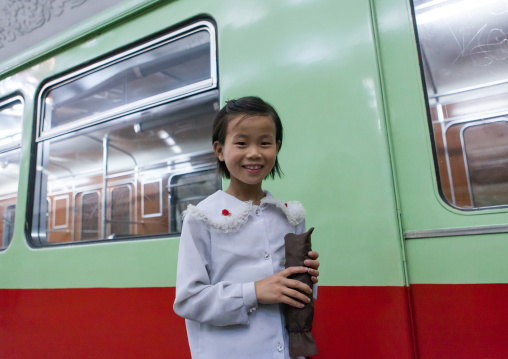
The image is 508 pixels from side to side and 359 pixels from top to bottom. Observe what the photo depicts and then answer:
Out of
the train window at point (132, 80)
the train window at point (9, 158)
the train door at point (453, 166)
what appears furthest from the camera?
the train window at point (9, 158)

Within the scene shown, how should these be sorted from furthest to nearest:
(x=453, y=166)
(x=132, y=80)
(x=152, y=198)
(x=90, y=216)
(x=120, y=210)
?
(x=90, y=216) → (x=120, y=210) → (x=152, y=198) → (x=132, y=80) → (x=453, y=166)

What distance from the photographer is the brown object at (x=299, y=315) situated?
78 cm

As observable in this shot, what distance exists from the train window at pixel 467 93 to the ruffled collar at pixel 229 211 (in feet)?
1.62

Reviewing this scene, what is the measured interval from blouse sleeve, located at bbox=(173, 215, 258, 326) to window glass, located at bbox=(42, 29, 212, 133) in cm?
88

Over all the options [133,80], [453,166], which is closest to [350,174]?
[453,166]

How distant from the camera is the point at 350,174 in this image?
1.17m

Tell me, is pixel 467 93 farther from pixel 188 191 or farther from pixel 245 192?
pixel 188 191

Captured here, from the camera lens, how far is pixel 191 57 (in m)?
1.98

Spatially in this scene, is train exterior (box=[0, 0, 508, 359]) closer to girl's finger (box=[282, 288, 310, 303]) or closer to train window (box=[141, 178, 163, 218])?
girl's finger (box=[282, 288, 310, 303])

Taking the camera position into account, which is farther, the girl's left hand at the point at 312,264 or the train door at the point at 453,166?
the train door at the point at 453,166

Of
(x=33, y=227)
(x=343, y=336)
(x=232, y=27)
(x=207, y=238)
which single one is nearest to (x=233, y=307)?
(x=207, y=238)

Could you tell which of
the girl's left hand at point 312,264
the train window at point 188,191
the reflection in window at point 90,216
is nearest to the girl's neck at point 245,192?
the girl's left hand at point 312,264

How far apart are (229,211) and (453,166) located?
2.33 feet

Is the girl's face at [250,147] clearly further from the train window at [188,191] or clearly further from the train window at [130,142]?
the train window at [188,191]
